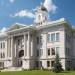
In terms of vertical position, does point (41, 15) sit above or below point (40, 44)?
above

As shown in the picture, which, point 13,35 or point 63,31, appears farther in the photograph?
point 13,35

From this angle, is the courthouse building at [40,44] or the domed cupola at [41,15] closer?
the courthouse building at [40,44]

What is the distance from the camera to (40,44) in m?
55.8

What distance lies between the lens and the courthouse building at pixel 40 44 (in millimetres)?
51562

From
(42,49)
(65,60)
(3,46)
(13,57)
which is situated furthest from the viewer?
(3,46)

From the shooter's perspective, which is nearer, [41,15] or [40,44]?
[40,44]

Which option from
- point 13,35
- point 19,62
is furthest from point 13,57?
point 13,35

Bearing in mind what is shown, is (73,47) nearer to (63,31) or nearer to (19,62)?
(63,31)

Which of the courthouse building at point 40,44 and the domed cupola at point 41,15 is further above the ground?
the domed cupola at point 41,15

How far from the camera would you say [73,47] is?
56656mm

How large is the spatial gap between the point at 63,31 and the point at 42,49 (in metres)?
8.01

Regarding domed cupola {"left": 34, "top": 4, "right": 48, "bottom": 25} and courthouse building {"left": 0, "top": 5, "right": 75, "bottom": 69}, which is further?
domed cupola {"left": 34, "top": 4, "right": 48, "bottom": 25}

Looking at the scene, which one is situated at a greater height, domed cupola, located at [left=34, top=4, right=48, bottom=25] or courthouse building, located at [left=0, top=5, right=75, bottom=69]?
domed cupola, located at [left=34, top=4, right=48, bottom=25]

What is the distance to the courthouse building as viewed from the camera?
5156 centimetres
